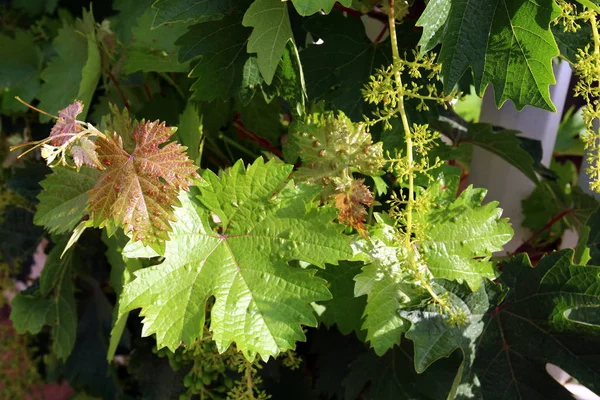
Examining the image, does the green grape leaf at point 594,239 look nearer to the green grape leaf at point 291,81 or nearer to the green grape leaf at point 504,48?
the green grape leaf at point 504,48

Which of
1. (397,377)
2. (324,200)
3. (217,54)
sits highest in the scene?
(217,54)

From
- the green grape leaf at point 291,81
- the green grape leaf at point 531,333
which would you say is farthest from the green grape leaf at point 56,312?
the green grape leaf at point 531,333

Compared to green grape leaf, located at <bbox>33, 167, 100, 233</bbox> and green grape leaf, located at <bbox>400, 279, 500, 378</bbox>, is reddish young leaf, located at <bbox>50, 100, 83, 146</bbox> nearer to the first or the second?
green grape leaf, located at <bbox>33, 167, 100, 233</bbox>

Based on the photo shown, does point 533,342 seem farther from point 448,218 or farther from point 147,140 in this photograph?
point 147,140

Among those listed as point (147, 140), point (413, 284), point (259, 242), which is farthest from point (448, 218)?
point (147, 140)

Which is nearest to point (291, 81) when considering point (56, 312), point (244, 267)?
point (244, 267)

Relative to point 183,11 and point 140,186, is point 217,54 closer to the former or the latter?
point 183,11

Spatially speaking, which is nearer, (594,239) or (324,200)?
(324,200)
